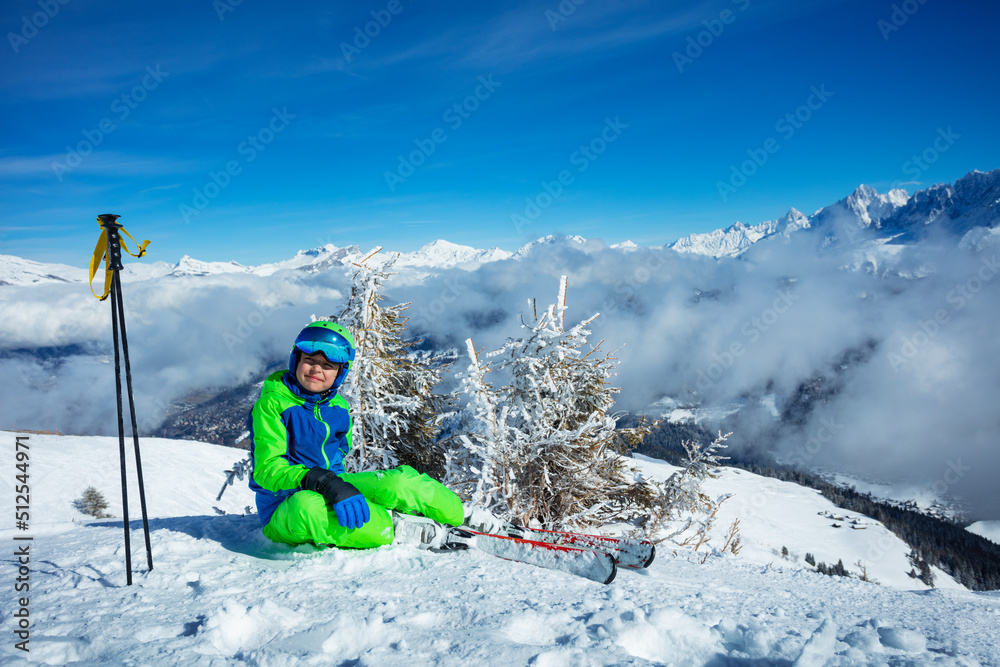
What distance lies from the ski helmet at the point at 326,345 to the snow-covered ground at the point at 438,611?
1.67m

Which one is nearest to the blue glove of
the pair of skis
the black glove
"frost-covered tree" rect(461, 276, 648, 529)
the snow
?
the black glove

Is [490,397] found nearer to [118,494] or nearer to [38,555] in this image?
[38,555]

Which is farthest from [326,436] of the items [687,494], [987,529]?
[987,529]

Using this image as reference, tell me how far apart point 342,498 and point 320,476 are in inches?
11.6

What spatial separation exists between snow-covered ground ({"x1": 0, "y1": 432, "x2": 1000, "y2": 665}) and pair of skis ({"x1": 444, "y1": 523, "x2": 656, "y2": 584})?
0.55 feet

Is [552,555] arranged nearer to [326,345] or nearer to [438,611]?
[438,611]

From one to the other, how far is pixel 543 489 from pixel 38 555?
226 inches

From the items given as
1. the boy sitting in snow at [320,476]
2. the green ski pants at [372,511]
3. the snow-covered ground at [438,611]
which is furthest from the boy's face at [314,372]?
the snow-covered ground at [438,611]

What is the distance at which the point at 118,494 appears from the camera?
20.6 m

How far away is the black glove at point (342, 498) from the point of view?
379cm

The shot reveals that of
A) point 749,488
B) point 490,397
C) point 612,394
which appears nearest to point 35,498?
point 490,397

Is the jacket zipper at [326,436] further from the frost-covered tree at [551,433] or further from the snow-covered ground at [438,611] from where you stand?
the frost-covered tree at [551,433]

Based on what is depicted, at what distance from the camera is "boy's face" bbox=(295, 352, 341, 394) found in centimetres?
454

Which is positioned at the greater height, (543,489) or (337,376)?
(337,376)
